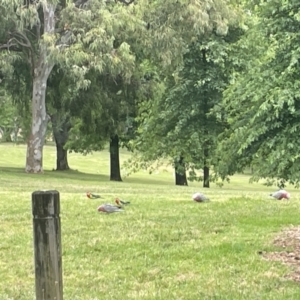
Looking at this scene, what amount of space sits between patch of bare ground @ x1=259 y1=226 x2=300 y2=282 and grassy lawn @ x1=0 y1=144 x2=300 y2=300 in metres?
0.11

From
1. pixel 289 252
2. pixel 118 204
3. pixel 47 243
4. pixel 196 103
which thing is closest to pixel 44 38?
pixel 196 103

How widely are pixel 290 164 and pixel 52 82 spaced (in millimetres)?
16123

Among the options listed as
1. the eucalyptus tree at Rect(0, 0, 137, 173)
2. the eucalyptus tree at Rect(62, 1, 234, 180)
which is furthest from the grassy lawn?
the eucalyptus tree at Rect(62, 1, 234, 180)

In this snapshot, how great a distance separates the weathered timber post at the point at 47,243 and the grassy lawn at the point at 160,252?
4.84ft

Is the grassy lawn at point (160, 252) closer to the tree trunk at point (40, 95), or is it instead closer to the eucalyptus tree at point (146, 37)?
the eucalyptus tree at point (146, 37)

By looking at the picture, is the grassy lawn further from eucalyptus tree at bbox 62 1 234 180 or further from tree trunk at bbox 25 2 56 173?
tree trunk at bbox 25 2 56 173

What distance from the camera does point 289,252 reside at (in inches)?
249

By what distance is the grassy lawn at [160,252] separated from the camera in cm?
505

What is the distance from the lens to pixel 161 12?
23109 mm

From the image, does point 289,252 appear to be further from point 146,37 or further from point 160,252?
point 146,37

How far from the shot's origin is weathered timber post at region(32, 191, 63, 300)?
330cm

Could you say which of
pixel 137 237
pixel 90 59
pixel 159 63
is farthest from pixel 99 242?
pixel 159 63

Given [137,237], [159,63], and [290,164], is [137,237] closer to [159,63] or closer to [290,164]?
[290,164]

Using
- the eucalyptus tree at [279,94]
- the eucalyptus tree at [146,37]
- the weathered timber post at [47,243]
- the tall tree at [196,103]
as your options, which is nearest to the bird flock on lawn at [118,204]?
the eucalyptus tree at [279,94]
